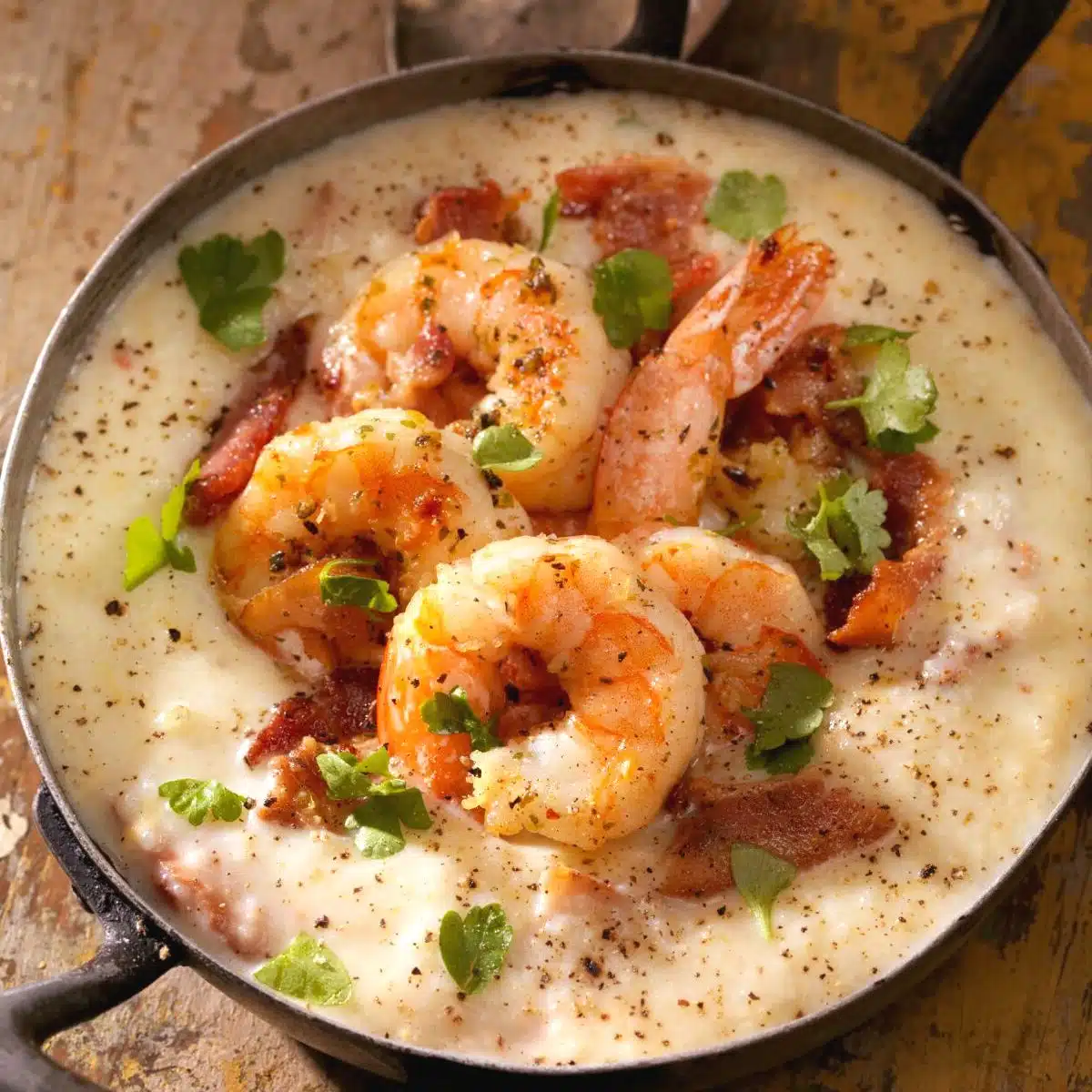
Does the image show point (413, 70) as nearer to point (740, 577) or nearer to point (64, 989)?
point (740, 577)

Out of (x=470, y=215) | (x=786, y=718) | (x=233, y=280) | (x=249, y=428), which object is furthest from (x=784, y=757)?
(x=233, y=280)

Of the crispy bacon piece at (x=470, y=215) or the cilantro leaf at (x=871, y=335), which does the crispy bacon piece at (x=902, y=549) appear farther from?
the crispy bacon piece at (x=470, y=215)

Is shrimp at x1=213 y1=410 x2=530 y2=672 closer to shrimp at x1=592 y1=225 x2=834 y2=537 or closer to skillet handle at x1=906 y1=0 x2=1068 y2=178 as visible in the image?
shrimp at x1=592 y1=225 x2=834 y2=537

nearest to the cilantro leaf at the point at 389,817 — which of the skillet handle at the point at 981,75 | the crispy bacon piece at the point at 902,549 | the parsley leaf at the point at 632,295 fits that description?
the crispy bacon piece at the point at 902,549

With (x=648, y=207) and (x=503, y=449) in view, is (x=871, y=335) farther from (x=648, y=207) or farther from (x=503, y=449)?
(x=503, y=449)

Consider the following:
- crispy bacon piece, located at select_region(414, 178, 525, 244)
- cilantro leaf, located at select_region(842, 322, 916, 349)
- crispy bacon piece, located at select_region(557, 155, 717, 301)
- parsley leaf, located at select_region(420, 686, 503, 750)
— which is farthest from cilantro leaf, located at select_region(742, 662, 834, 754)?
crispy bacon piece, located at select_region(414, 178, 525, 244)

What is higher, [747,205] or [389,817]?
[747,205]
